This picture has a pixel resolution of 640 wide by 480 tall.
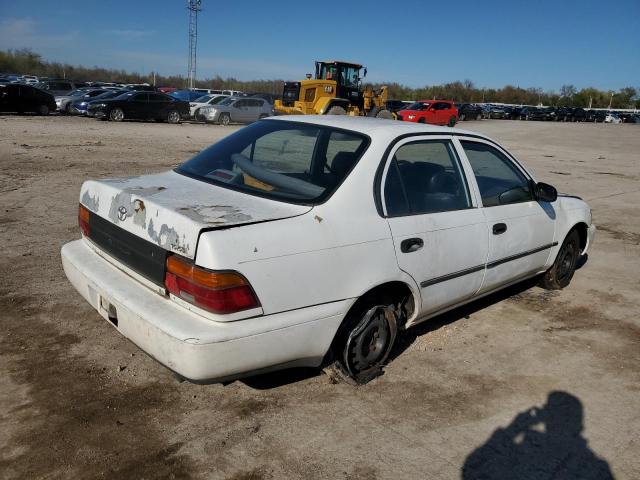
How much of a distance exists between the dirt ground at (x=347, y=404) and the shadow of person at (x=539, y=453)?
1 centimetres

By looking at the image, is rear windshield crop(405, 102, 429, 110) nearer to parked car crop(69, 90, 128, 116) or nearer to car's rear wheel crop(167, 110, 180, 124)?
car's rear wheel crop(167, 110, 180, 124)

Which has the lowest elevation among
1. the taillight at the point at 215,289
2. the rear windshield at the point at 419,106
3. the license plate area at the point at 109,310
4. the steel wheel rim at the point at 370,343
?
the steel wheel rim at the point at 370,343

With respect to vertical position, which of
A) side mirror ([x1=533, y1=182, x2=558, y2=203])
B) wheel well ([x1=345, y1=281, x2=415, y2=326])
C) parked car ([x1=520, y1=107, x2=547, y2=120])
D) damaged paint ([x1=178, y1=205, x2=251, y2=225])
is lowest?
wheel well ([x1=345, y1=281, x2=415, y2=326])

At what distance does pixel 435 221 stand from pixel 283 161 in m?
1.10

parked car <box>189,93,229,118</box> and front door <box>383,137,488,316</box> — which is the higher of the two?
parked car <box>189,93,229,118</box>

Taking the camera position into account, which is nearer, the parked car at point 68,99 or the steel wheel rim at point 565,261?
the steel wheel rim at point 565,261

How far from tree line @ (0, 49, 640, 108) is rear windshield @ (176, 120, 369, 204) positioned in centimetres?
6376

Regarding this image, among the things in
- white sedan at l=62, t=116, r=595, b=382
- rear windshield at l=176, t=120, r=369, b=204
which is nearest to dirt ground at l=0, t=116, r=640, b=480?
white sedan at l=62, t=116, r=595, b=382

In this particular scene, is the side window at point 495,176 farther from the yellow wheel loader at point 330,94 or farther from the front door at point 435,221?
the yellow wheel loader at point 330,94

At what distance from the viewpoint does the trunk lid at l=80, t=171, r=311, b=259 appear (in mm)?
2664

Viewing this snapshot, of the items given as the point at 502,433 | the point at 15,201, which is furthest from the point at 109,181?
the point at 15,201

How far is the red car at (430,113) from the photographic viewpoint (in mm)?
32188

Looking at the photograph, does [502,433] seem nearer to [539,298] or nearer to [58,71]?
[539,298]

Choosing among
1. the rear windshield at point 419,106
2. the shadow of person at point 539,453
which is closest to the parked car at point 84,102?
the rear windshield at point 419,106
